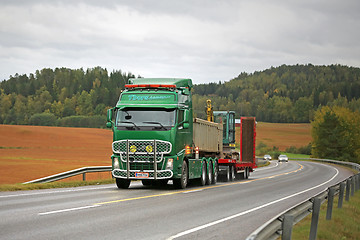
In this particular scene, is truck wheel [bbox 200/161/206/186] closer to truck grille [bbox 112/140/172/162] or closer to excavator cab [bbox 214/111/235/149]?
truck grille [bbox 112/140/172/162]

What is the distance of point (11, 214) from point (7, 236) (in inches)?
114

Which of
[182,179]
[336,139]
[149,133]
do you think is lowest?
[336,139]

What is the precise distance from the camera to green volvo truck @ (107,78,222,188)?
63.5ft

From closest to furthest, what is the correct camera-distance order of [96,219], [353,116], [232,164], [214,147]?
[96,219] → [214,147] → [232,164] → [353,116]

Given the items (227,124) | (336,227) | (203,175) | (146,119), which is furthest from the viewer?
(227,124)

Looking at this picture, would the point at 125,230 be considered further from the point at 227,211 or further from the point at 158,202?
the point at 158,202

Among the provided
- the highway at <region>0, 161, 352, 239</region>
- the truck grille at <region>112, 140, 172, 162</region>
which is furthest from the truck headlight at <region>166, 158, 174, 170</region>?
the highway at <region>0, 161, 352, 239</region>

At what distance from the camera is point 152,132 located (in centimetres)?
1938

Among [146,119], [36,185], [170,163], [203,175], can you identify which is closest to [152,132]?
[146,119]

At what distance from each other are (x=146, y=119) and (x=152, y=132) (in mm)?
601

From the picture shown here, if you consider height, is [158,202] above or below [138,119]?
below

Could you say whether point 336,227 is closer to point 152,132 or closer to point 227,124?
point 152,132

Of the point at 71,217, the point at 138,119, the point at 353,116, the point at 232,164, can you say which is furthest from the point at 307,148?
the point at 71,217

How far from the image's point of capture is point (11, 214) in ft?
36.8
